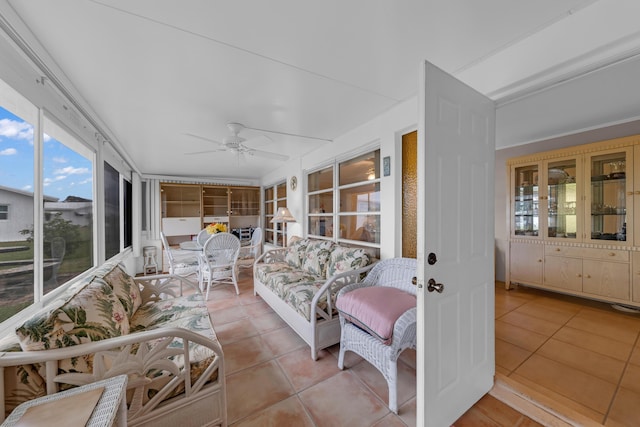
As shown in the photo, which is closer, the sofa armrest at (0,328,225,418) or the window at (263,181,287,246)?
the sofa armrest at (0,328,225,418)

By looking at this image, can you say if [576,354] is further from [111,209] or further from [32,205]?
[111,209]

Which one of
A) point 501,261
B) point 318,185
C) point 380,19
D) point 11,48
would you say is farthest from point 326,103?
point 501,261

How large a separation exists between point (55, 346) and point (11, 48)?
5.36 ft

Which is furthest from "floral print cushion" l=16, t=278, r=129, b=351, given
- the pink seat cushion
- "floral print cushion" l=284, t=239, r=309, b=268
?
"floral print cushion" l=284, t=239, r=309, b=268

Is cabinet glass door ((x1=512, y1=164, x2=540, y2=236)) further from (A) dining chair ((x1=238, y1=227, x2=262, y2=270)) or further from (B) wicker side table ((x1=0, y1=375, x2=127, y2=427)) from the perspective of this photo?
(B) wicker side table ((x1=0, y1=375, x2=127, y2=427))

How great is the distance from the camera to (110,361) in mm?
1132

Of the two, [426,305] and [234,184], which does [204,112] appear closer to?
[426,305]

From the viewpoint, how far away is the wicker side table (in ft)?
2.45

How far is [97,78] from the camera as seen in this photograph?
1792mm

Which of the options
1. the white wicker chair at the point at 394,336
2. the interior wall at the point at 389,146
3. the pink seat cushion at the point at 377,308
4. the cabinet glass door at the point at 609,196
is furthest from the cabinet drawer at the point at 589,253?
the pink seat cushion at the point at 377,308

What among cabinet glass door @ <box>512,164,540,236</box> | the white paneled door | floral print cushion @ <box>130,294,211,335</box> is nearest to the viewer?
the white paneled door

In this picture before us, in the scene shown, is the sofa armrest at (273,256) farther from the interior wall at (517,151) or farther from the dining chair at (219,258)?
the interior wall at (517,151)

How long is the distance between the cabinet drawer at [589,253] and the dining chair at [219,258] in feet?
14.6

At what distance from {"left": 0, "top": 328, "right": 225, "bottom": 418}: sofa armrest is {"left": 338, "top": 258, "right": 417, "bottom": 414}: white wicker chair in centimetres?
94
